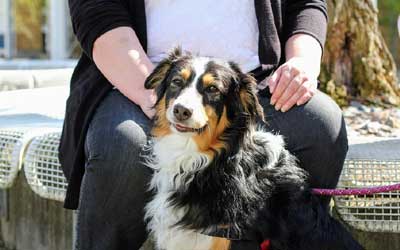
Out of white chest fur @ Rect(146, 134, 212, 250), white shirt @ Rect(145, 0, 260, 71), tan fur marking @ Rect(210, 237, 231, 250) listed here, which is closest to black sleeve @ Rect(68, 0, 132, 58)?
white shirt @ Rect(145, 0, 260, 71)

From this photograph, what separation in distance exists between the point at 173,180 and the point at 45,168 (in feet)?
3.04

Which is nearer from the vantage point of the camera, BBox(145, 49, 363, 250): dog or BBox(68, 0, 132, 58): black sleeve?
BBox(145, 49, 363, 250): dog

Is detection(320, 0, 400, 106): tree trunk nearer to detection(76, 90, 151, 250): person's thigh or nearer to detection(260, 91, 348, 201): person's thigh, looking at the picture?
detection(260, 91, 348, 201): person's thigh

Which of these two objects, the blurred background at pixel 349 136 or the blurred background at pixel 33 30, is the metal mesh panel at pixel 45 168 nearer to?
the blurred background at pixel 349 136

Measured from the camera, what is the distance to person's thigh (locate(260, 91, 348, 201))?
8.27 ft

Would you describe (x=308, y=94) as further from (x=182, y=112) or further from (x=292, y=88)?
(x=182, y=112)

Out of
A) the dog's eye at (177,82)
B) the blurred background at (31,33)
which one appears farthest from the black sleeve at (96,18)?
the blurred background at (31,33)

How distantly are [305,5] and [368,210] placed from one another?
2.83 feet

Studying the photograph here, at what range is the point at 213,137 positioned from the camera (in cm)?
242

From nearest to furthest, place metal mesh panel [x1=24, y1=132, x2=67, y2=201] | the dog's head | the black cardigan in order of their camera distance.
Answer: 1. the dog's head
2. the black cardigan
3. metal mesh panel [x1=24, y1=132, x2=67, y2=201]

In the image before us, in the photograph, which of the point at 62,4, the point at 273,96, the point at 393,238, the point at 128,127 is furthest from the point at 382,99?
the point at 62,4

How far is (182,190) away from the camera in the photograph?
2473 mm

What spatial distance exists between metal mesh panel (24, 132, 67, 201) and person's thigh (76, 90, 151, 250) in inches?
26.0

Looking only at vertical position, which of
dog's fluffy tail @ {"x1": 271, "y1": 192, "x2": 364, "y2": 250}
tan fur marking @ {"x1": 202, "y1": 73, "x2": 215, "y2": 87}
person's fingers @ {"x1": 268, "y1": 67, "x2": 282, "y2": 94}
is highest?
tan fur marking @ {"x1": 202, "y1": 73, "x2": 215, "y2": 87}
